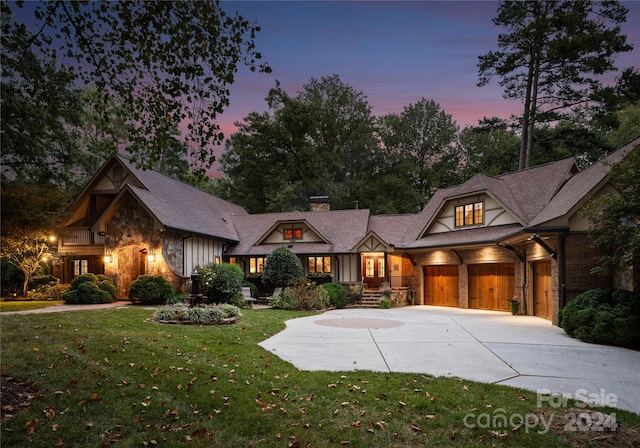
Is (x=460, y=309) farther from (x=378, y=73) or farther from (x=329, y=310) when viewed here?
(x=378, y=73)

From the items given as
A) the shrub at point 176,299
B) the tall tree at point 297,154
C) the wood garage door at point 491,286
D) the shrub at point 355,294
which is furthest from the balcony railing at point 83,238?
the wood garage door at point 491,286

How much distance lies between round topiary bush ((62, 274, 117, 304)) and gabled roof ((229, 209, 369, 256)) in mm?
7422

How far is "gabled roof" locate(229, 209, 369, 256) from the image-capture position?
77.3 feet

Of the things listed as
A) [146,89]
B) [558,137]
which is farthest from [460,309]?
[146,89]

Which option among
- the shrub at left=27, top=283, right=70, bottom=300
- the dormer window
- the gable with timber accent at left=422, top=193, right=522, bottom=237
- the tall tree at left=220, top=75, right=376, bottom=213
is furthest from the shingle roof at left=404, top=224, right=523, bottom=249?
the shrub at left=27, top=283, right=70, bottom=300

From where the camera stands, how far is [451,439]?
4.55 m

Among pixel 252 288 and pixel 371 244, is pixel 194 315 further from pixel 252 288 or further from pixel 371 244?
pixel 371 244

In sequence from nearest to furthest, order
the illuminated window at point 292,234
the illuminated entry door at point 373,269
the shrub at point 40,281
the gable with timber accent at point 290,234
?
the shrub at point 40,281, the illuminated entry door at point 373,269, the gable with timber accent at point 290,234, the illuminated window at point 292,234

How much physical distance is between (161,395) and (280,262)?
14.9 m

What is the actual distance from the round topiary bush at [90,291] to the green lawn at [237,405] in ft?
30.5

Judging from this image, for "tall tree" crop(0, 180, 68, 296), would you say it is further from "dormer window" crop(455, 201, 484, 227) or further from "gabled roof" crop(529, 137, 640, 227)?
"gabled roof" crop(529, 137, 640, 227)

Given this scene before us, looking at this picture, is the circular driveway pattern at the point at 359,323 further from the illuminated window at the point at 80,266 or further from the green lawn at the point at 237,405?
the illuminated window at the point at 80,266

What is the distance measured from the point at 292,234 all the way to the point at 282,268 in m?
4.27

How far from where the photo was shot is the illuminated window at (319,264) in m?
23.6
